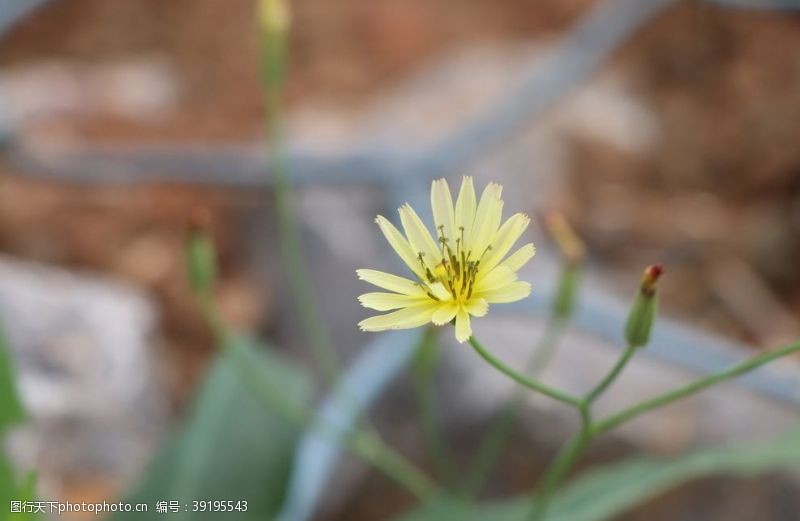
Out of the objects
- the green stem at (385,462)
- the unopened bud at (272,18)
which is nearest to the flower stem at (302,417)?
the green stem at (385,462)

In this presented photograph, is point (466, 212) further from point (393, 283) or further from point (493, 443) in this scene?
point (493, 443)

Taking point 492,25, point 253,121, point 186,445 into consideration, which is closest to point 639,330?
point 186,445

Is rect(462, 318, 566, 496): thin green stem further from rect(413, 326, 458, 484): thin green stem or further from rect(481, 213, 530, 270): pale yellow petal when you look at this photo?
rect(481, 213, 530, 270): pale yellow petal

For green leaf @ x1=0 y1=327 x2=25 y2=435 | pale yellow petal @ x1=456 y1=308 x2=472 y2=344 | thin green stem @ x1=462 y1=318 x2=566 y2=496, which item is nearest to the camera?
pale yellow petal @ x1=456 y1=308 x2=472 y2=344

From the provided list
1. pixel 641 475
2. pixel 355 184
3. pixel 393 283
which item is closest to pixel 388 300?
pixel 393 283

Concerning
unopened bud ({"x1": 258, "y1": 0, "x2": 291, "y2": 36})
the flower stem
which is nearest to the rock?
the flower stem
